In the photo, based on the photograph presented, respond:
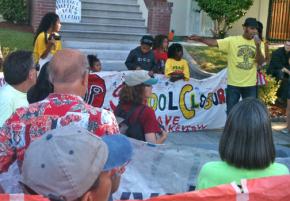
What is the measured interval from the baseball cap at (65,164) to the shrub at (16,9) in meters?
14.2

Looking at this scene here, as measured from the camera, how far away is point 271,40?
64.9 feet

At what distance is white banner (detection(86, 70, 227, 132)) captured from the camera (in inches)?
372

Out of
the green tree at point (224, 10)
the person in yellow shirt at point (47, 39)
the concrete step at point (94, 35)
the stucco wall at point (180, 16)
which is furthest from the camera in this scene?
the stucco wall at point (180, 16)

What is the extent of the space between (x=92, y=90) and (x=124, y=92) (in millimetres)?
4255

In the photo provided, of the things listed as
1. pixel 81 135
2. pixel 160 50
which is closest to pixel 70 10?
pixel 160 50

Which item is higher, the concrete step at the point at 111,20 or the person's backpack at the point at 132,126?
the concrete step at the point at 111,20

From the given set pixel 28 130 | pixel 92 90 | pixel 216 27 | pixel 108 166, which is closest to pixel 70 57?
pixel 28 130

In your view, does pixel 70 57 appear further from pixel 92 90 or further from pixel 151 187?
pixel 92 90

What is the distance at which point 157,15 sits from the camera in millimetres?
15789

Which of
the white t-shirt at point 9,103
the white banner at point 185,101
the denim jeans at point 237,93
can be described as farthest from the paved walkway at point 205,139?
the white t-shirt at point 9,103

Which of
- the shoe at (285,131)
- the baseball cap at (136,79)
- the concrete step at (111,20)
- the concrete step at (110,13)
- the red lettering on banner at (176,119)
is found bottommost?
the shoe at (285,131)

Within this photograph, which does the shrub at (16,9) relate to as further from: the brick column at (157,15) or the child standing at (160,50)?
the child standing at (160,50)

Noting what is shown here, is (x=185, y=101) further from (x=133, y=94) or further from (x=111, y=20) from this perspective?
(x=111, y=20)

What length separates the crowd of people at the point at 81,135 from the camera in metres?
2.13
